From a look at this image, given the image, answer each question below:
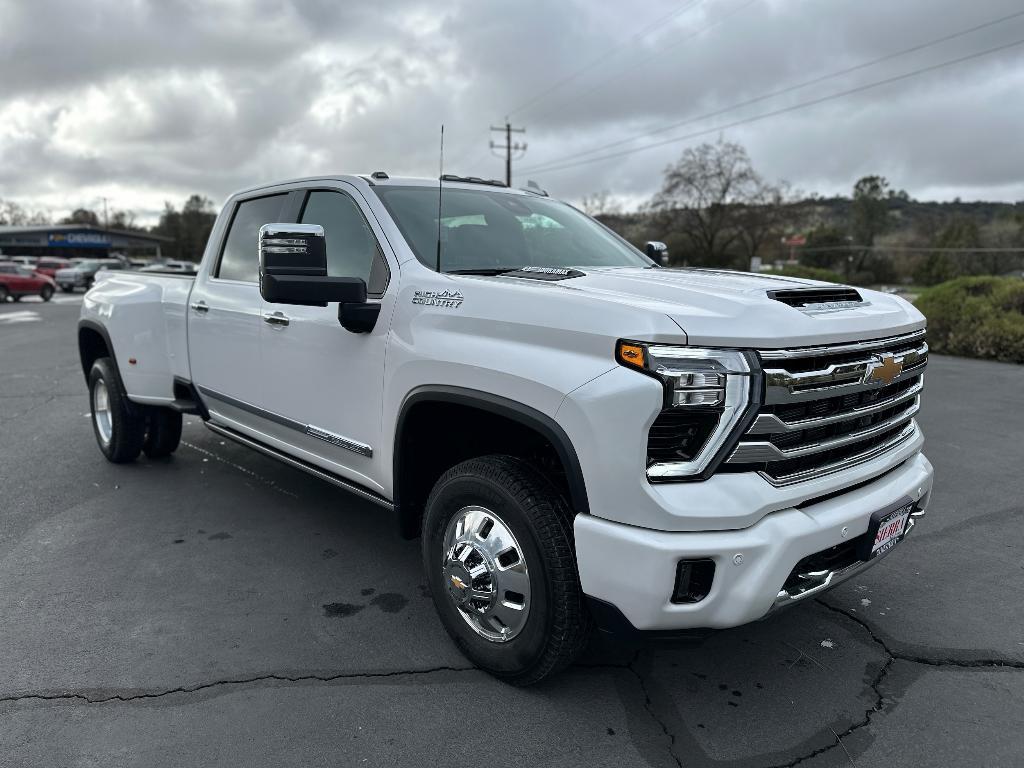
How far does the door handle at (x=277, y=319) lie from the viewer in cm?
372

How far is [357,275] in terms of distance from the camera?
3.44 meters

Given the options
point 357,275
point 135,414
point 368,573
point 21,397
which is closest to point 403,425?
point 357,275

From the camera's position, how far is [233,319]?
4230mm

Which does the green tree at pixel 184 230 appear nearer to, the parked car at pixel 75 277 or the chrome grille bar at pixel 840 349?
the parked car at pixel 75 277

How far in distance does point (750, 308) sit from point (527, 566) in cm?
112

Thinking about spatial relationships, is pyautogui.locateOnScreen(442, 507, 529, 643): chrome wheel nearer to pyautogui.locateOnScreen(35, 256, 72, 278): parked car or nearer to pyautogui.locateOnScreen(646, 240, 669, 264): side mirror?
pyautogui.locateOnScreen(646, 240, 669, 264): side mirror

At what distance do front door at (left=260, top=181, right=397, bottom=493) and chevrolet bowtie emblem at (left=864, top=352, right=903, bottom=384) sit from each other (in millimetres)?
1836

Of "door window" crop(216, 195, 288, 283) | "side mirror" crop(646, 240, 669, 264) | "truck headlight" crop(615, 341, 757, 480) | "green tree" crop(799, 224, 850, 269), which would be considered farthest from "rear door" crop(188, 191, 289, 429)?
"green tree" crop(799, 224, 850, 269)

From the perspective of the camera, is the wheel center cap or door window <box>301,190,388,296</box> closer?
the wheel center cap

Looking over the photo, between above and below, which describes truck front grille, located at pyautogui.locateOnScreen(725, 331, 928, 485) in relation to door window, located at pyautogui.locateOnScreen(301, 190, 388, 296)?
below

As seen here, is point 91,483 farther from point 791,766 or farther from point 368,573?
point 791,766

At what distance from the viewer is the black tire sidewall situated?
8.29 feet

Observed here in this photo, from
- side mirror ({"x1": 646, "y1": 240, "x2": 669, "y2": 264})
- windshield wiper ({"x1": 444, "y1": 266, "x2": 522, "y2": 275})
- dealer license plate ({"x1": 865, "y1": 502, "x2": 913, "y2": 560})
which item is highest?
side mirror ({"x1": 646, "y1": 240, "x2": 669, "y2": 264})

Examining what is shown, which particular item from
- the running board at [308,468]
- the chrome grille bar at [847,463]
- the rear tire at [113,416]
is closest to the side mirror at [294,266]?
the running board at [308,468]
